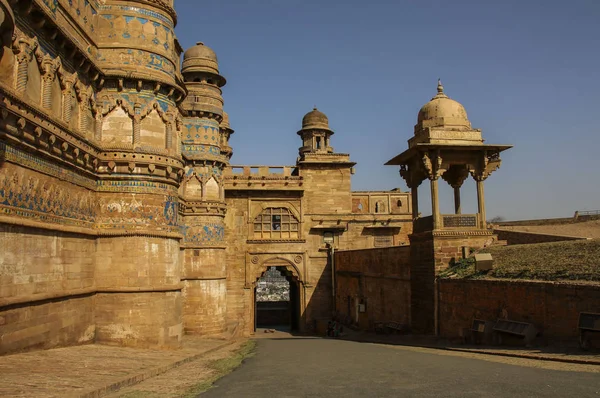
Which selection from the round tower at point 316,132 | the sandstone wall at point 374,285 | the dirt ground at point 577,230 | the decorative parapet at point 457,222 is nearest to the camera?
the decorative parapet at point 457,222

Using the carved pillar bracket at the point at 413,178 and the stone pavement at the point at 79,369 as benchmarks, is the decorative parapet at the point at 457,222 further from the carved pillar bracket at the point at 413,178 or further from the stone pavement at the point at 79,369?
the stone pavement at the point at 79,369

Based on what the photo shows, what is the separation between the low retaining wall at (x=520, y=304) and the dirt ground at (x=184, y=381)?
6.04 m

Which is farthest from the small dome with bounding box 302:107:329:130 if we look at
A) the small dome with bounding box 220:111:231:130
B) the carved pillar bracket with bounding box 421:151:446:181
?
the carved pillar bracket with bounding box 421:151:446:181

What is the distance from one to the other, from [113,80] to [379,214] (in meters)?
19.9

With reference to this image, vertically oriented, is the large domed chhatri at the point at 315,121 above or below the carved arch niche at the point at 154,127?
above

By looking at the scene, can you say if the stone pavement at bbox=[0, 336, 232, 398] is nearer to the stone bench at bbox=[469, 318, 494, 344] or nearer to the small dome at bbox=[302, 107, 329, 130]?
the stone bench at bbox=[469, 318, 494, 344]

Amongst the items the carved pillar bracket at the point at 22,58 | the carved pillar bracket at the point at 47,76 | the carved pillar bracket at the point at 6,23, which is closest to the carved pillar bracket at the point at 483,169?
the carved pillar bracket at the point at 47,76

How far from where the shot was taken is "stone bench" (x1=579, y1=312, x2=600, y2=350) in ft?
30.1

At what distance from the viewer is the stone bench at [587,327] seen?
919 cm

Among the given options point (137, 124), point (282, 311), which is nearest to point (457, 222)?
point (137, 124)

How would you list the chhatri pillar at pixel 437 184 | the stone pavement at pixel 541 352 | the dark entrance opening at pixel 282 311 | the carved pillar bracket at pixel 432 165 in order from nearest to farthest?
the stone pavement at pixel 541 352 → the chhatri pillar at pixel 437 184 → the carved pillar bracket at pixel 432 165 → the dark entrance opening at pixel 282 311

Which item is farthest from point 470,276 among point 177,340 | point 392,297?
point 177,340

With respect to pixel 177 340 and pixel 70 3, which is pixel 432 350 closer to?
pixel 177 340

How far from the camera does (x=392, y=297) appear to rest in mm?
19094
